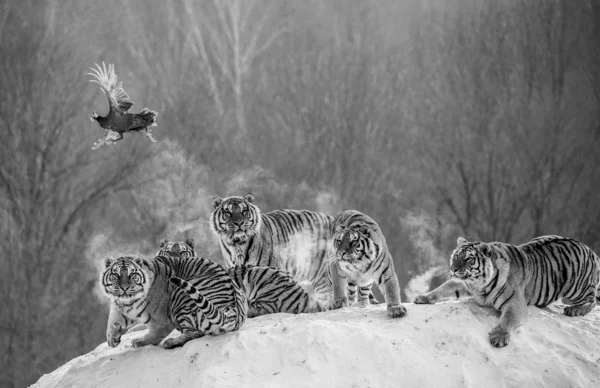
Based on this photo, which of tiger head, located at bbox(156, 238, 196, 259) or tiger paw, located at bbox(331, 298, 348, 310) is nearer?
tiger paw, located at bbox(331, 298, 348, 310)

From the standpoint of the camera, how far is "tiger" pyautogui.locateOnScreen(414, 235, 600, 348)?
16.7 ft

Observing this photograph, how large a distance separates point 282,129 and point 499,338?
29.1 ft

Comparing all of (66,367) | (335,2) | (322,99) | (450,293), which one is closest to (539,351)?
(450,293)

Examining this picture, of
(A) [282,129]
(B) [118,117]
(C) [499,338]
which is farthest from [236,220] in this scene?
(A) [282,129]

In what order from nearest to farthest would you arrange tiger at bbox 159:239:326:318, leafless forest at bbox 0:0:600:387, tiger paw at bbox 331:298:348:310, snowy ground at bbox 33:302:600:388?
1. snowy ground at bbox 33:302:600:388
2. tiger at bbox 159:239:326:318
3. tiger paw at bbox 331:298:348:310
4. leafless forest at bbox 0:0:600:387

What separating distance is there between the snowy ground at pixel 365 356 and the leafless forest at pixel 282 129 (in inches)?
281

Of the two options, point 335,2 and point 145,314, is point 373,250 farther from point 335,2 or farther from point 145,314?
point 335,2

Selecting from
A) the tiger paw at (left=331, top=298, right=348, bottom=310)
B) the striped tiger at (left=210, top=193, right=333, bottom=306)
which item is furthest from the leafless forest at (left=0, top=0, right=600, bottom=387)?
the tiger paw at (left=331, top=298, right=348, bottom=310)

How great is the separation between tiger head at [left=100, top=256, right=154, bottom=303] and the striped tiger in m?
1.12

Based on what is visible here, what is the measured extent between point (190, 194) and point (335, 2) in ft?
15.0

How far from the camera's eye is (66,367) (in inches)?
208

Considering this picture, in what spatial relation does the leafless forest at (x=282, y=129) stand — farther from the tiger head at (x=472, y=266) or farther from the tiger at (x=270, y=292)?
the tiger head at (x=472, y=266)

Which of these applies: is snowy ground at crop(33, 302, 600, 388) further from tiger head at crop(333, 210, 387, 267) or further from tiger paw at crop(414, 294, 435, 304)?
tiger head at crop(333, 210, 387, 267)

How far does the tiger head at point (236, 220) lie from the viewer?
18.8 ft
